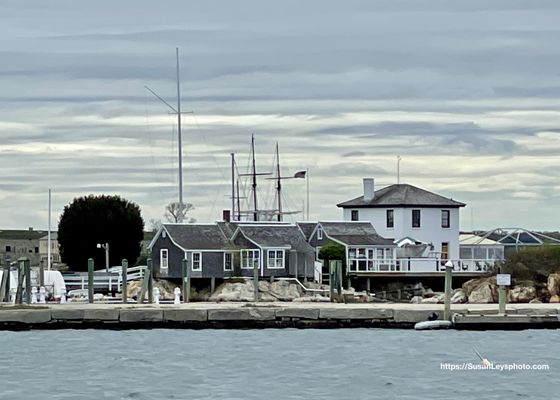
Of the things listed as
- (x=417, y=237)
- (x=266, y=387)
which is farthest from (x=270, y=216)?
(x=266, y=387)

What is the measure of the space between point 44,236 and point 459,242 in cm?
7653

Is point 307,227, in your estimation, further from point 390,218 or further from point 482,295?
point 482,295

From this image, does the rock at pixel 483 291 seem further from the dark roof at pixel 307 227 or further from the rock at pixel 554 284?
the dark roof at pixel 307 227

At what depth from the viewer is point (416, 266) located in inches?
3155

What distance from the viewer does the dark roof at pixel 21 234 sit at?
520ft

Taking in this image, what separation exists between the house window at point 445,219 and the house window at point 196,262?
1604 centimetres

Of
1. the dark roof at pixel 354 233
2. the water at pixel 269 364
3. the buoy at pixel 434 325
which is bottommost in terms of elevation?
the water at pixel 269 364

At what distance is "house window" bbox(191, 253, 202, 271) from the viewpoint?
260 ft

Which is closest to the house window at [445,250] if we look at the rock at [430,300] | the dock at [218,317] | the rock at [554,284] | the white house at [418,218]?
the white house at [418,218]

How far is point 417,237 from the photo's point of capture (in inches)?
3460

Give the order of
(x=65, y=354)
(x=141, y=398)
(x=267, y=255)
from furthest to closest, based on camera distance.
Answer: (x=267, y=255)
(x=65, y=354)
(x=141, y=398)

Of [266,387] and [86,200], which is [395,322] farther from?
[86,200]

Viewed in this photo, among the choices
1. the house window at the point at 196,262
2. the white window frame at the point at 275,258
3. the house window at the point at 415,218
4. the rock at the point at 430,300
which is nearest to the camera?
the rock at the point at 430,300

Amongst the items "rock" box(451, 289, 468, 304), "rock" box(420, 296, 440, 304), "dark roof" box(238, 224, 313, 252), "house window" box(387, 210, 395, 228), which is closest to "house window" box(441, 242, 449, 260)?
"house window" box(387, 210, 395, 228)
